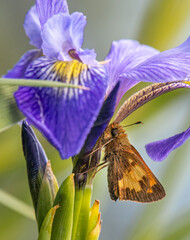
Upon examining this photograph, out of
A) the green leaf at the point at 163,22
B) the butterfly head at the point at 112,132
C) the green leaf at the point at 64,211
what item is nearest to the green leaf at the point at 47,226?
the green leaf at the point at 64,211

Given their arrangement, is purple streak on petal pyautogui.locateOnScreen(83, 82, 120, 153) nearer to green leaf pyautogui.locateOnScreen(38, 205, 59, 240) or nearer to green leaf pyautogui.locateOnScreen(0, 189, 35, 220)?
green leaf pyautogui.locateOnScreen(38, 205, 59, 240)

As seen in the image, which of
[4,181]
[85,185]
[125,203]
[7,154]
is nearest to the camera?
[85,185]

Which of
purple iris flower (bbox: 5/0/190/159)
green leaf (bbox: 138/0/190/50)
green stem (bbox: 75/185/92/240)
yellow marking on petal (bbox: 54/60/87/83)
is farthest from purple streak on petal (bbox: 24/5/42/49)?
green leaf (bbox: 138/0/190/50)

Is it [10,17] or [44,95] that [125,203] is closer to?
[10,17]

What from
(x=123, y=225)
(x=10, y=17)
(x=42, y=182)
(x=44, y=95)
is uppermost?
(x=44, y=95)

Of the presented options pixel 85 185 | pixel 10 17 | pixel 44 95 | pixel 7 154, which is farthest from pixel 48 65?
pixel 10 17

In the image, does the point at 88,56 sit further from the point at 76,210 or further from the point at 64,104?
the point at 76,210

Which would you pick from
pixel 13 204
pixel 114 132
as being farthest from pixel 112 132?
pixel 13 204
